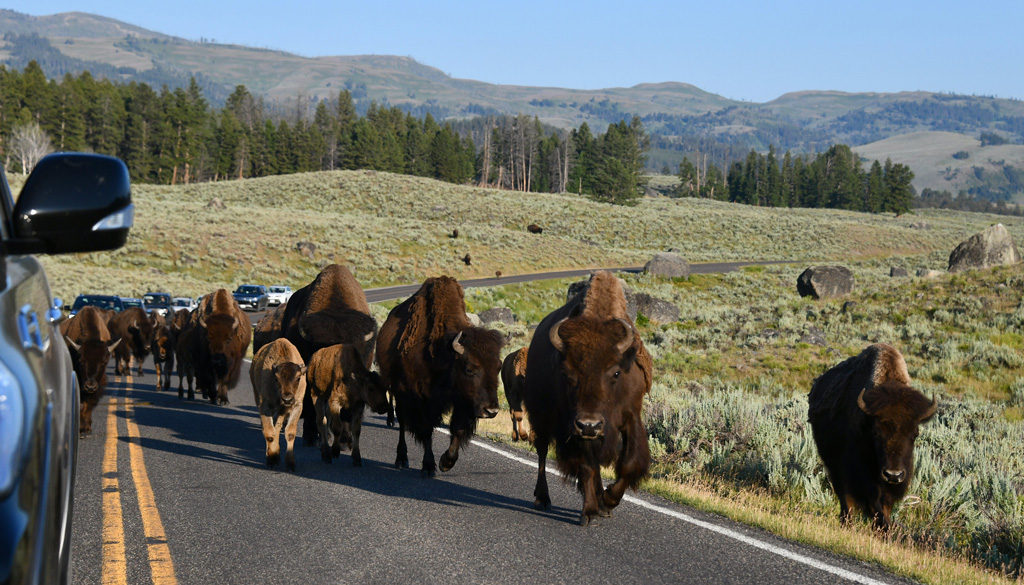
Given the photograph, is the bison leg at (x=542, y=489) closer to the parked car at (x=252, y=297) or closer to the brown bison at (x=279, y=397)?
the brown bison at (x=279, y=397)

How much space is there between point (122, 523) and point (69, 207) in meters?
5.02

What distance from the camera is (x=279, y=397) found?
30.9 ft

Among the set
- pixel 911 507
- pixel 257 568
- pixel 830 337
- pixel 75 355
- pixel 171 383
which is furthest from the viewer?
pixel 830 337

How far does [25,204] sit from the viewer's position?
2.38 metres

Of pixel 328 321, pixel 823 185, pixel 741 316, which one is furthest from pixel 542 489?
pixel 823 185

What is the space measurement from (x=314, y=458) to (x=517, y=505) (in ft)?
10.7

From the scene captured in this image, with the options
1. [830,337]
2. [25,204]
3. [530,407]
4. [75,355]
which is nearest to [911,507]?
[530,407]

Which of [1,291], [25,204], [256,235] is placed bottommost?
[256,235]

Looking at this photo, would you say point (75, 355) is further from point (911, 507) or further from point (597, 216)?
point (597, 216)

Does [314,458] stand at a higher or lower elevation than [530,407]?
lower

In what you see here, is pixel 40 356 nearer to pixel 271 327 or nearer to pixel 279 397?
pixel 279 397

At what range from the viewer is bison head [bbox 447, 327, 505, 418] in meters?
8.90

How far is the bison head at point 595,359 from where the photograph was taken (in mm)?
6676

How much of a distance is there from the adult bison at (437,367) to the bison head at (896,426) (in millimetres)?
3425
